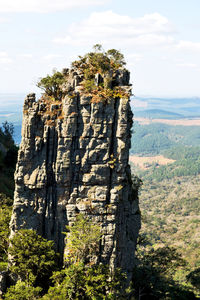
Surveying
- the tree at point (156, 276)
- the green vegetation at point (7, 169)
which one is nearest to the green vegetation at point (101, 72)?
the tree at point (156, 276)

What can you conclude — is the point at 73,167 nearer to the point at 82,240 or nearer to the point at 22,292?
the point at 82,240

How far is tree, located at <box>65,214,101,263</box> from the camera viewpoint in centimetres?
2700

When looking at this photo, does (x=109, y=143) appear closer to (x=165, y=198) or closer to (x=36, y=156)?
(x=36, y=156)

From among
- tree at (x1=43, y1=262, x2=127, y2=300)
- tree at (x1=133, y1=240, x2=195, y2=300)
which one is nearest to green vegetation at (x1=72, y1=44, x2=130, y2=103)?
tree at (x1=43, y1=262, x2=127, y2=300)

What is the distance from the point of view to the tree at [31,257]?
89.0 feet

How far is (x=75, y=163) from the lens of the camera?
28.3 metres

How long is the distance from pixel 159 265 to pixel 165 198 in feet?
511

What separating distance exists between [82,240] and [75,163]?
22.4 ft

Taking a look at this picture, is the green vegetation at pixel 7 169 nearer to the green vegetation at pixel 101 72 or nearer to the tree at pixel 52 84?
the tree at pixel 52 84

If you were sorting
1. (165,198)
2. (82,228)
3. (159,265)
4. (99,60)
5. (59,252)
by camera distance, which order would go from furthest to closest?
1. (165,198)
2. (159,265)
3. (99,60)
4. (59,252)
5. (82,228)

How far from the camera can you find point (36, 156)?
93.1 feet

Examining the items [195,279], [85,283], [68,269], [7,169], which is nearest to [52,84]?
[68,269]

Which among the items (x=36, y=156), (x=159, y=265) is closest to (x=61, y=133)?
(x=36, y=156)

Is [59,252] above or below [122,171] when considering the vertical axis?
below
